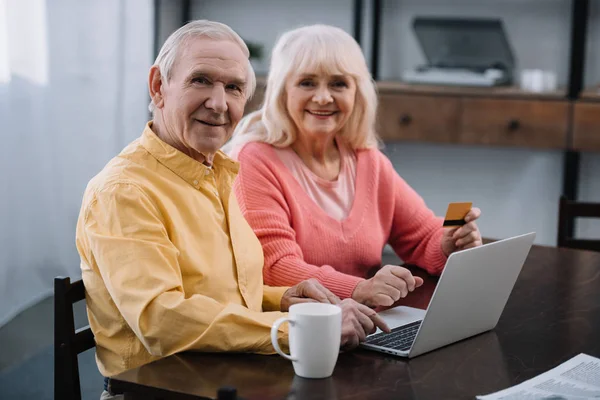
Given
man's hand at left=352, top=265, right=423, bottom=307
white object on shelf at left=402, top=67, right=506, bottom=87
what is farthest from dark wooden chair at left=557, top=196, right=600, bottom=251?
white object on shelf at left=402, top=67, right=506, bottom=87

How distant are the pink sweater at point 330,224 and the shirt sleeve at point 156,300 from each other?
48cm

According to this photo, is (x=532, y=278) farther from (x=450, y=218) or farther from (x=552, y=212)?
(x=552, y=212)

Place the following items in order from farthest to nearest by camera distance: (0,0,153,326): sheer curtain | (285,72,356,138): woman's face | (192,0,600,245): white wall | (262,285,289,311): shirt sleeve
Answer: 1. (192,0,600,245): white wall
2. (0,0,153,326): sheer curtain
3. (285,72,356,138): woman's face
4. (262,285,289,311): shirt sleeve

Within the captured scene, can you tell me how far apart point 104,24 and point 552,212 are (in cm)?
232

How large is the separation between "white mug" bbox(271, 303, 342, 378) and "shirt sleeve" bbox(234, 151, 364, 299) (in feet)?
1.63

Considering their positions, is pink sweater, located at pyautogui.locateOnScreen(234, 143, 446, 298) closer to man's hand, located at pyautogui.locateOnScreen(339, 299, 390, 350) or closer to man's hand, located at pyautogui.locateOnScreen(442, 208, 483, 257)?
man's hand, located at pyautogui.locateOnScreen(442, 208, 483, 257)

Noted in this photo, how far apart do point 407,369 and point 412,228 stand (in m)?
0.93

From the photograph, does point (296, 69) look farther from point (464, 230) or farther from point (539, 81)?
point (539, 81)

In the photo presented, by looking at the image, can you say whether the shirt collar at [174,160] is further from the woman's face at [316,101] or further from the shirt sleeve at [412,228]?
the shirt sleeve at [412,228]

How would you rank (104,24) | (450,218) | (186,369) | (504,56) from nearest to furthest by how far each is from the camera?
(186,369), (450,218), (104,24), (504,56)

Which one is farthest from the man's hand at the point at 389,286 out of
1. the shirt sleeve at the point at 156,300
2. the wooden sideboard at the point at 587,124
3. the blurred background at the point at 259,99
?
the wooden sideboard at the point at 587,124

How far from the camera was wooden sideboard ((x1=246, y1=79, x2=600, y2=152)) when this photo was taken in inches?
141

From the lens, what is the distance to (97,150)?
3.59 m

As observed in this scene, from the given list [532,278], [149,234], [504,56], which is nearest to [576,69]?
[504,56]
